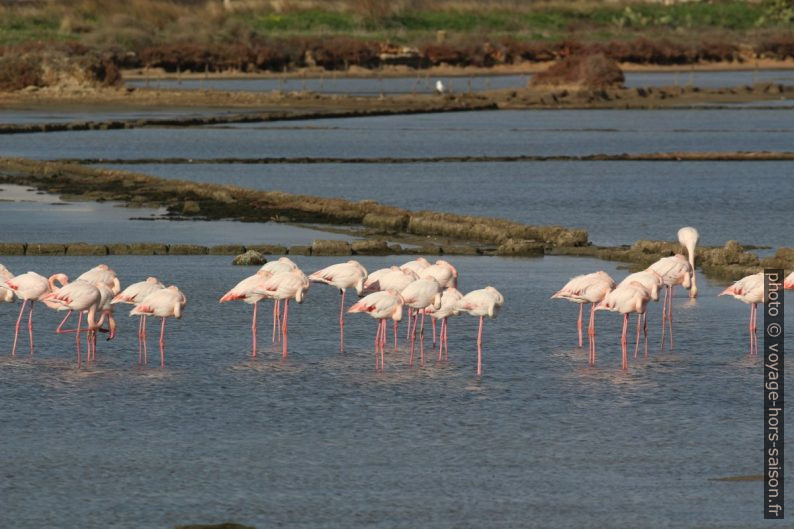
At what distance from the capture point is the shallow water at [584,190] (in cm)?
3297

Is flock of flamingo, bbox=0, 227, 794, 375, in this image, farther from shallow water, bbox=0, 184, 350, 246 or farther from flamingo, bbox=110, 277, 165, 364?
shallow water, bbox=0, 184, 350, 246

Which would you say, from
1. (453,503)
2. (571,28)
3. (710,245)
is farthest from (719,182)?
(571,28)

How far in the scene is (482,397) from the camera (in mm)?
15562

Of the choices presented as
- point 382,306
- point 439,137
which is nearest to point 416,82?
point 439,137

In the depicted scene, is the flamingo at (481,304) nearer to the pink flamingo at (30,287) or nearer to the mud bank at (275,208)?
the pink flamingo at (30,287)

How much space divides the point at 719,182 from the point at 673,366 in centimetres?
2784

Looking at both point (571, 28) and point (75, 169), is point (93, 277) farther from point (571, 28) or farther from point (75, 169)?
point (571, 28)

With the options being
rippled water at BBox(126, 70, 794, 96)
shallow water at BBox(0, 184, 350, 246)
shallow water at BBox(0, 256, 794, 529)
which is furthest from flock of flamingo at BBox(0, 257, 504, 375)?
rippled water at BBox(126, 70, 794, 96)

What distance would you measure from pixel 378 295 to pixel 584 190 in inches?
1003

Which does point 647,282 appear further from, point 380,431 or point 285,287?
point 380,431

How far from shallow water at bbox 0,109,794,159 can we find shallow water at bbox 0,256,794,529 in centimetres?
3538

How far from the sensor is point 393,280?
18.0 m

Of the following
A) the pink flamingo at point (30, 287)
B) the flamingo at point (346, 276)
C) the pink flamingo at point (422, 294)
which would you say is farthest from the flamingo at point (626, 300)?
the pink flamingo at point (30, 287)

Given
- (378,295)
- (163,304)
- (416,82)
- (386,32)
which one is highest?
(386,32)
